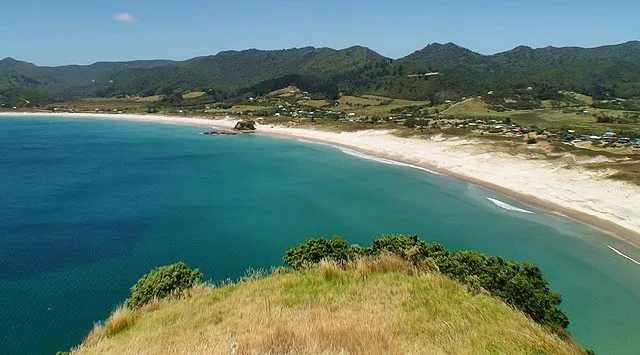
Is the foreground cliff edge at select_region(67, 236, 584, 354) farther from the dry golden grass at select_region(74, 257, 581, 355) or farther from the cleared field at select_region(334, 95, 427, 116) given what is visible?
the cleared field at select_region(334, 95, 427, 116)

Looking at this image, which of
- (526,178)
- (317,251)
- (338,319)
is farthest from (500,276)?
(526,178)

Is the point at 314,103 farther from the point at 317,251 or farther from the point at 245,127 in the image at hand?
the point at 317,251

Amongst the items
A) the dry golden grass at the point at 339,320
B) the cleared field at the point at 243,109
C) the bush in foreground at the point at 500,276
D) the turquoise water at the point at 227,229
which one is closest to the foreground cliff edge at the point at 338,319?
the dry golden grass at the point at 339,320

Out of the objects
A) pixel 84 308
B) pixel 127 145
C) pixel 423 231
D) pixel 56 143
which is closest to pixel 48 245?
pixel 84 308

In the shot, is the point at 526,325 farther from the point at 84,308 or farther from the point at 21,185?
the point at 21,185

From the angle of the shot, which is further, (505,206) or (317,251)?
(505,206)

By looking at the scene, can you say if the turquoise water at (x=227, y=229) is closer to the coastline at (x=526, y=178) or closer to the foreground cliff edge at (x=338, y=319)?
the coastline at (x=526, y=178)
